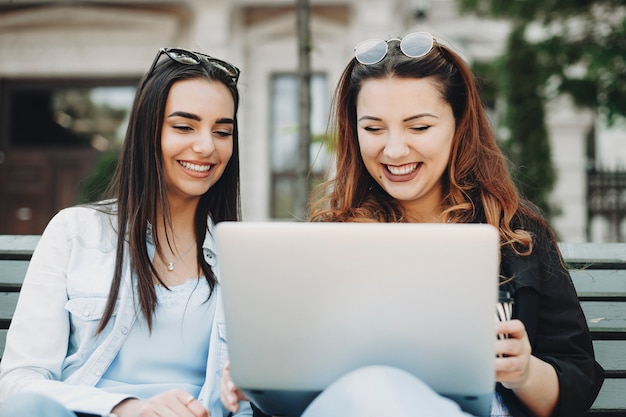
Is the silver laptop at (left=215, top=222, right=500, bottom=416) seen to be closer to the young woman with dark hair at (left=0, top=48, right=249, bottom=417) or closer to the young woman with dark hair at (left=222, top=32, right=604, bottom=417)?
the young woman with dark hair at (left=222, top=32, right=604, bottom=417)

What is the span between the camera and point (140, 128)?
2.09 metres

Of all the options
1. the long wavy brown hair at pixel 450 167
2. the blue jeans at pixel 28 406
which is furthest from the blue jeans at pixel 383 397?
the long wavy brown hair at pixel 450 167

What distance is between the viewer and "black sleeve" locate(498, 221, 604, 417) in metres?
1.66

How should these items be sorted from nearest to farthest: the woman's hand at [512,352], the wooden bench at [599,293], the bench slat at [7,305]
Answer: the woman's hand at [512,352] < the wooden bench at [599,293] < the bench slat at [7,305]

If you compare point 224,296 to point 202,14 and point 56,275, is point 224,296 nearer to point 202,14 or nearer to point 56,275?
point 56,275

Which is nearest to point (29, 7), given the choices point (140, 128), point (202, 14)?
point (202, 14)

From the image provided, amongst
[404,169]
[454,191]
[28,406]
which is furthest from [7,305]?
[454,191]

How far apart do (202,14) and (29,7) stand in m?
2.63

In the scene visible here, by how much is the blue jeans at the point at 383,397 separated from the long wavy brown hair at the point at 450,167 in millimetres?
739

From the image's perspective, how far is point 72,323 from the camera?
1.95m

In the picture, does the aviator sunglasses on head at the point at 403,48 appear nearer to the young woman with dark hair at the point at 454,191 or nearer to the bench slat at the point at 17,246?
the young woman with dark hair at the point at 454,191

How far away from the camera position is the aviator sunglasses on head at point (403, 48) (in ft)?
6.49

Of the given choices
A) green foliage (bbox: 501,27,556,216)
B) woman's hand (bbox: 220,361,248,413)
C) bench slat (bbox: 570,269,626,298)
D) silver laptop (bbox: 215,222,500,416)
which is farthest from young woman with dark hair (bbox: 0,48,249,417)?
green foliage (bbox: 501,27,556,216)

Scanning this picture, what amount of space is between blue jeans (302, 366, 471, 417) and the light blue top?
2.64 feet
